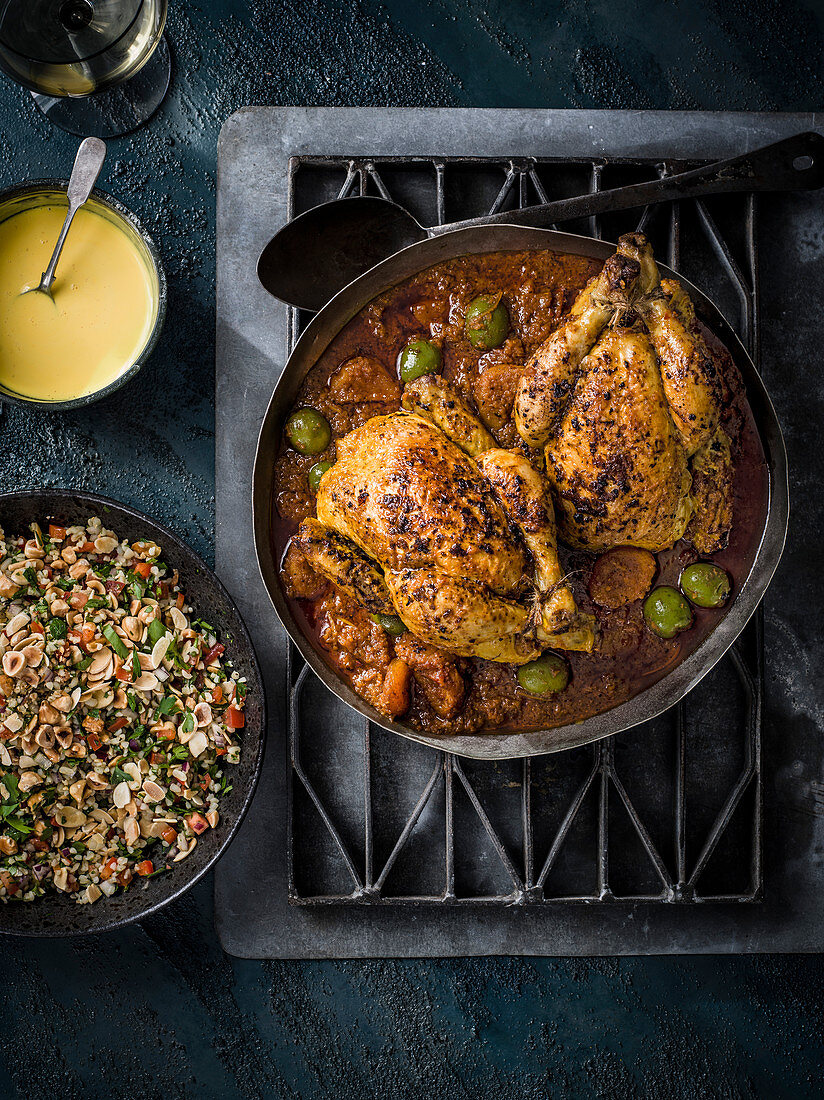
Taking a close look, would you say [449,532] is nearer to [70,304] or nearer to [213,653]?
[213,653]

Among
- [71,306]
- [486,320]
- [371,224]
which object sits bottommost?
[486,320]

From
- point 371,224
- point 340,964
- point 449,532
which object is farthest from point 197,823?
point 371,224

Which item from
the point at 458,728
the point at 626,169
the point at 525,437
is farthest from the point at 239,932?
the point at 626,169

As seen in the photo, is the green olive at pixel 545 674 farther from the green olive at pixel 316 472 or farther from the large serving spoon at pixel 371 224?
the large serving spoon at pixel 371 224

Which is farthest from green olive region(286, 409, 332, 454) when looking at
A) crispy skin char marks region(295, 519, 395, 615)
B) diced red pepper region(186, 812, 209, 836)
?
diced red pepper region(186, 812, 209, 836)

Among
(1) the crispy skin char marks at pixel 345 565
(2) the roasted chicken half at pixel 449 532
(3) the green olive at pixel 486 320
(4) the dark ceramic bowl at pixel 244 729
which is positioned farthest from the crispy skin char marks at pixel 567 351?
(4) the dark ceramic bowl at pixel 244 729

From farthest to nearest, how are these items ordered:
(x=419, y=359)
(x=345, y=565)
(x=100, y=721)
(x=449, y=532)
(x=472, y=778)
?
(x=472, y=778), (x=100, y=721), (x=419, y=359), (x=345, y=565), (x=449, y=532)

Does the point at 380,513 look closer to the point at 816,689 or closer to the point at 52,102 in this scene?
the point at 816,689
